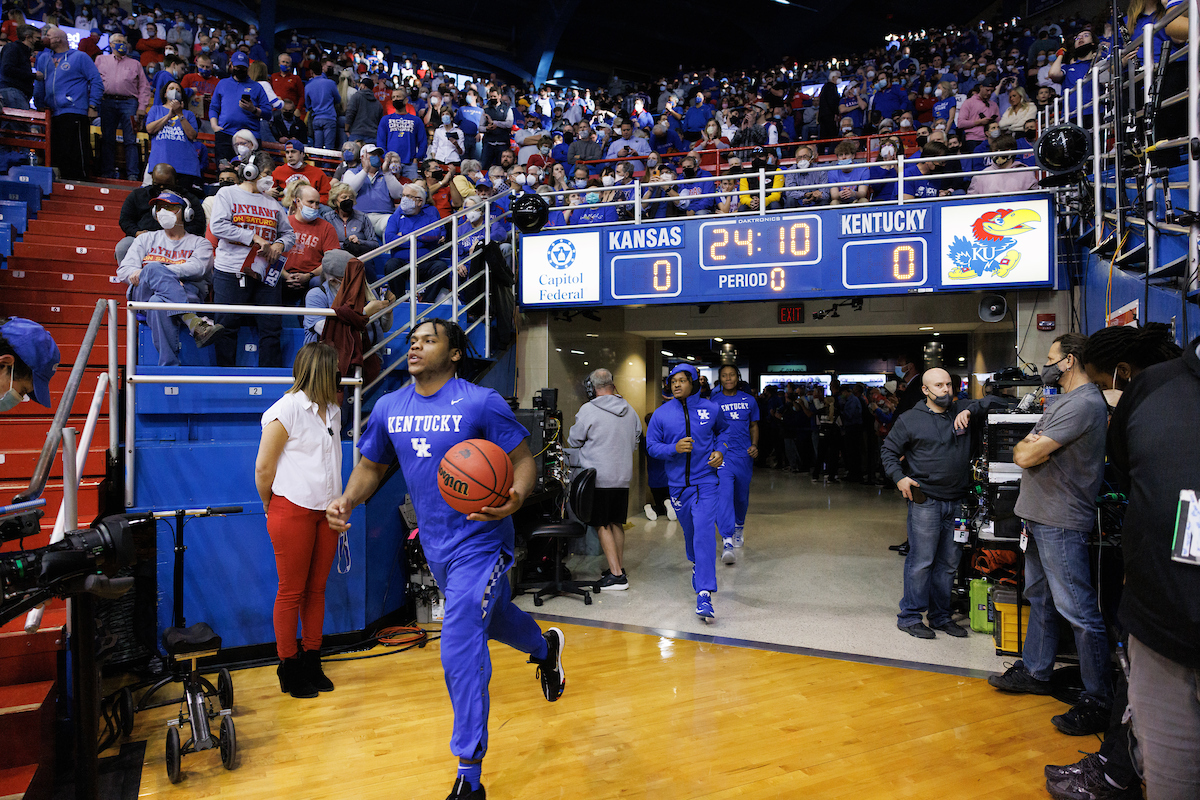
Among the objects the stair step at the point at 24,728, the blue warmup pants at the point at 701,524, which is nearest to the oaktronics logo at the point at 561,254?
the blue warmup pants at the point at 701,524

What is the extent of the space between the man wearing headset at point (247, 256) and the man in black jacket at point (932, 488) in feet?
15.9

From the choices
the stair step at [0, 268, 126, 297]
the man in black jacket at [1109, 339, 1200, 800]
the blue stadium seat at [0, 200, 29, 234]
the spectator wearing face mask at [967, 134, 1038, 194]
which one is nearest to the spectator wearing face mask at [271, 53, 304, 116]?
the blue stadium seat at [0, 200, 29, 234]

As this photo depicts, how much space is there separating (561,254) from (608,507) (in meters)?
2.93

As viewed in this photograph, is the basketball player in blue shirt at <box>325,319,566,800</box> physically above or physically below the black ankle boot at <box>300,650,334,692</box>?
above

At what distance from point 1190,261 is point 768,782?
110 inches

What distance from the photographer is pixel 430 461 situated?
300 cm

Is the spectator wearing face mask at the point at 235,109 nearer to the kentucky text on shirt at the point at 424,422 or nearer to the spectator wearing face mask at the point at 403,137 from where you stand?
the spectator wearing face mask at the point at 403,137

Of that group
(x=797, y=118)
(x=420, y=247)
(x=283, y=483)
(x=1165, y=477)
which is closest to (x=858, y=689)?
(x=1165, y=477)

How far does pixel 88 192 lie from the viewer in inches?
330

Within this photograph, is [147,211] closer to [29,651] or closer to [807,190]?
[29,651]

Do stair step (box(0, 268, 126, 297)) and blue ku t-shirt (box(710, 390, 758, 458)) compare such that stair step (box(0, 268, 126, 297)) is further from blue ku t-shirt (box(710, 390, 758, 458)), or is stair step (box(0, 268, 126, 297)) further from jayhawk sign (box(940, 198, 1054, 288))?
jayhawk sign (box(940, 198, 1054, 288))

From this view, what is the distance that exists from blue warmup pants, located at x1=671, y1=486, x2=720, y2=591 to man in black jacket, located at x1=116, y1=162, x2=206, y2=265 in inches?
179

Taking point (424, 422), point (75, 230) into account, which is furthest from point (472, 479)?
point (75, 230)

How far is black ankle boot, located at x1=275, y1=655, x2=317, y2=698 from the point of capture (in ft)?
13.4
